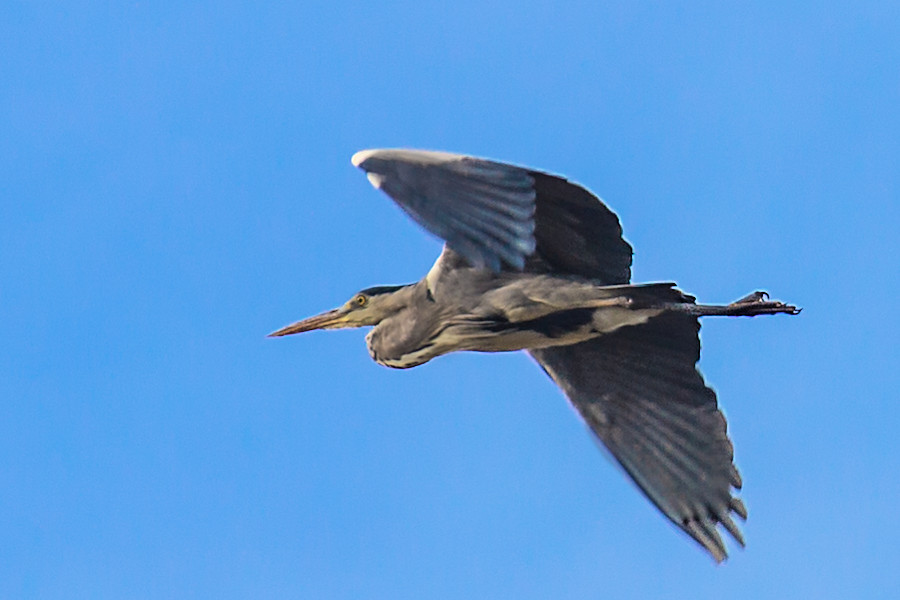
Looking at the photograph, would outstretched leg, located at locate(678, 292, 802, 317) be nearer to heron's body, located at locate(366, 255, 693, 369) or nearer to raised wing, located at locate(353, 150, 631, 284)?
heron's body, located at locate(366, 255, 693, 369)

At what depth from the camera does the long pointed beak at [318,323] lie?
8688 millimetres

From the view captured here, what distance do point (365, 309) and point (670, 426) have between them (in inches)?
73.8

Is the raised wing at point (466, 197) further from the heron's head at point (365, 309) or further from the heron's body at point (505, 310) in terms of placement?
the heron's head at point (365, 309)

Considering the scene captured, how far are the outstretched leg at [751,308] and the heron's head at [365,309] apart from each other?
64.9 inches

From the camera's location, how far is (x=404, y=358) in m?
8.12

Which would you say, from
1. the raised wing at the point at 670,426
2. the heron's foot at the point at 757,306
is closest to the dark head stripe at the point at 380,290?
the raised wing at the point at 670,426

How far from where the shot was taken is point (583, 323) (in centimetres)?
794

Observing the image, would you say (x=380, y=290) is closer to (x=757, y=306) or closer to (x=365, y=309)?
(x=365, y=309)

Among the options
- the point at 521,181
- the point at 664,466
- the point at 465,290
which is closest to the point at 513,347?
the point at 465,290

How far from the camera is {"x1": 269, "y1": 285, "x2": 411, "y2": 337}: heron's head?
8.27 metres

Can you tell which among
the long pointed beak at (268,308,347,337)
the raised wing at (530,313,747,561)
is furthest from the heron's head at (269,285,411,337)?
the raised wing at (530,313,747,561)

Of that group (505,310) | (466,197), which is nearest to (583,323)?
(505,310)

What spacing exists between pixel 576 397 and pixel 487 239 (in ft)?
8.31

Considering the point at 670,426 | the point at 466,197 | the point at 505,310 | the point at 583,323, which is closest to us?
the point at 466,197
